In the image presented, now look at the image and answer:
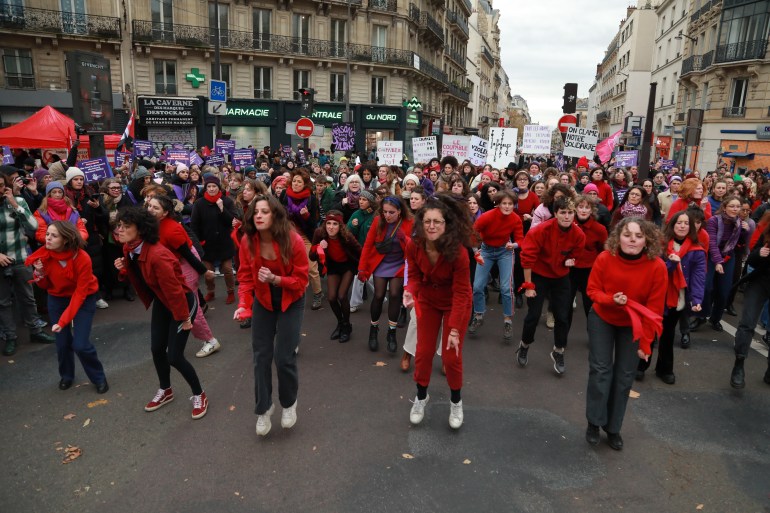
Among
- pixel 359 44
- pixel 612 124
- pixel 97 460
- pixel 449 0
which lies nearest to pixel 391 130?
pixel 359 44

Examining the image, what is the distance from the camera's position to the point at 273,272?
4.11m

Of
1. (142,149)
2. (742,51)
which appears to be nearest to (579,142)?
(142,149)

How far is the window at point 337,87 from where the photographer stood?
3381 cm

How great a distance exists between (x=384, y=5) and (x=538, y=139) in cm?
2448

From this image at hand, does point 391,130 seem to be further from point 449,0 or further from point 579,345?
point 579,345

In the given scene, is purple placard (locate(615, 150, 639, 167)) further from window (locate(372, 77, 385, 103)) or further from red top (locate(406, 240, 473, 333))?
window (locate(372, 77, 385, 103))

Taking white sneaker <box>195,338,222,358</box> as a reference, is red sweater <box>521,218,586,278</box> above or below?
above

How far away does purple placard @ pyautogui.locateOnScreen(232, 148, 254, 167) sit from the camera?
48.4 ft

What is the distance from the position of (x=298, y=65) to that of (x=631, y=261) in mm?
31833

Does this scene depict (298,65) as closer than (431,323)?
No

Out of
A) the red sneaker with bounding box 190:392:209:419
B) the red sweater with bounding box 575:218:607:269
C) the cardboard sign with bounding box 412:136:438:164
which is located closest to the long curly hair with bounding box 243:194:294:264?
the red sneaker with bounding box 190:392:209:419

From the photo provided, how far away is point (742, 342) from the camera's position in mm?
5340

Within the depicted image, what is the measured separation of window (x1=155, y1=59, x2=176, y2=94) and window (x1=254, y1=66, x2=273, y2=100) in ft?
15.5

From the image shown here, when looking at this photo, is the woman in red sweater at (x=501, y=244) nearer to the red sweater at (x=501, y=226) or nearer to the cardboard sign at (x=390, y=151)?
the red sweater at (x=501, y=226)
